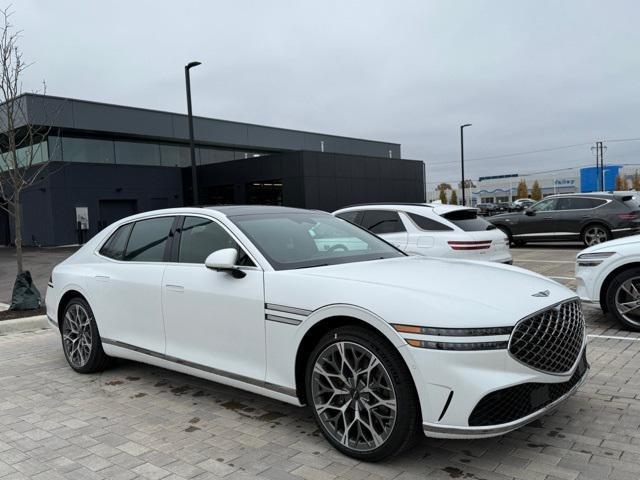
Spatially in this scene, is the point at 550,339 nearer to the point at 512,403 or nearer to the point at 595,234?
the point at 512,403

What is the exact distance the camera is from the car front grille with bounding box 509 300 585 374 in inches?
119

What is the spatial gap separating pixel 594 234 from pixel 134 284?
45.6ft

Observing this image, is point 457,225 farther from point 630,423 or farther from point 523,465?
point 523,465

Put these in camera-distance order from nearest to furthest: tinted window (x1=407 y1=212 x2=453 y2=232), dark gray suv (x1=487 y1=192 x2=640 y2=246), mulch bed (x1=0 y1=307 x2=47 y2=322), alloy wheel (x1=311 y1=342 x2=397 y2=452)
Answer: alloy wheel (x1=311 y1=342 x2=397 y2=452), tinted window (x1=407 y1=212 x2=453 y2=232), mulch bed (x1=0 y1=307 x2=47 y2=322), dark gray suv (x1=487 y1=192 x2=640 y2=246)

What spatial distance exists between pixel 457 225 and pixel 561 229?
8905 mm

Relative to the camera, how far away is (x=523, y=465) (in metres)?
3.13

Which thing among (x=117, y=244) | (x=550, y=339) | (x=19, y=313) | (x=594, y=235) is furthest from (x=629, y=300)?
(x=594, y=235)

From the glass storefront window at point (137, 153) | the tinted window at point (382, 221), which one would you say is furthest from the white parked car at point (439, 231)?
the glass storefront window at point (137, 153)

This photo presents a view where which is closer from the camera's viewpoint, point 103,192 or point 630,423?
point 630,423

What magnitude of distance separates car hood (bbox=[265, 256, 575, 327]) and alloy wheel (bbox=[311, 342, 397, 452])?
1.01ft

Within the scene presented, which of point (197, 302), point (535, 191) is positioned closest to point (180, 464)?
point (197, 302)

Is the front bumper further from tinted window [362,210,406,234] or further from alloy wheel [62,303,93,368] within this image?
tinted window [362,210,406,234]

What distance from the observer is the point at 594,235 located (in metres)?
15.1

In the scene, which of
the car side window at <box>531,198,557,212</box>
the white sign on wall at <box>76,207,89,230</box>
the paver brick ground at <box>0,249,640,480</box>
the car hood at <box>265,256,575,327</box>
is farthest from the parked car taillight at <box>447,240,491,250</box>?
the white sign on wall at <box>76,207,89,230</box>
